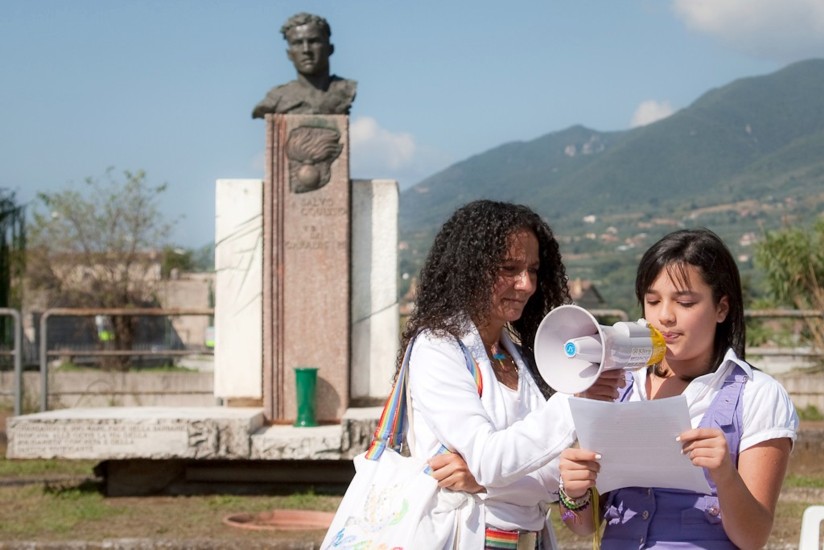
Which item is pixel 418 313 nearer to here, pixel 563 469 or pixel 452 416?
pixel 452 416

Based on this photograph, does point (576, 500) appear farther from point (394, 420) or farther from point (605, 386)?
point (394, 420)

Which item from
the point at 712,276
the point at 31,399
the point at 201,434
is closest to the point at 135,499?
the point at 201,434

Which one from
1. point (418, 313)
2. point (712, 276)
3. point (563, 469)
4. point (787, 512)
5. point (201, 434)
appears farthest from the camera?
point (201, 434)

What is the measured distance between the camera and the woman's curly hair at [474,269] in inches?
112

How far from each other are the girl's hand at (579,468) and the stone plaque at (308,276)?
6.59 metres

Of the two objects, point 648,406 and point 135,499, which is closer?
point 648,406

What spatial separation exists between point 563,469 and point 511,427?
16 cm

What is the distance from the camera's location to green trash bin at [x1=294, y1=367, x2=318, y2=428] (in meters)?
8.72

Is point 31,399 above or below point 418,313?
below

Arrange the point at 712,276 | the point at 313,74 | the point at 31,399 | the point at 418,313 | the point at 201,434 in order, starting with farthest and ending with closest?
1. the point at 31,399
2. the point at 313,74
3. the point at 201,434
4. the point at 418,313
5. the point at 712,276

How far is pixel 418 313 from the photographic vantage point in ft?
9.62

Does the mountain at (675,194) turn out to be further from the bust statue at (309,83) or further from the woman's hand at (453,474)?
the woman's hand at (453,474)

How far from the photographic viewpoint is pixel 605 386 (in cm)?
246

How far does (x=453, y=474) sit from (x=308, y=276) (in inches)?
255
